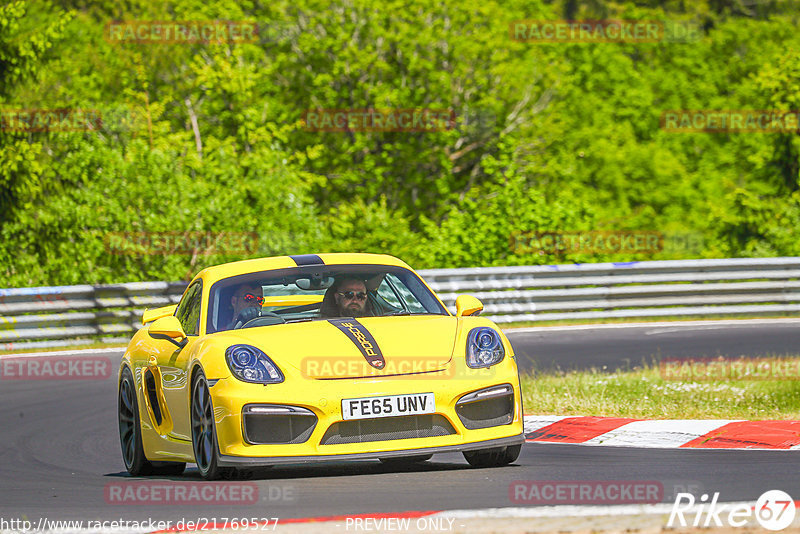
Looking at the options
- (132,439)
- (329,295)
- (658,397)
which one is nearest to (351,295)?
(329,295)

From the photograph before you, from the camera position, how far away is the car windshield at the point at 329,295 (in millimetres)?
7766

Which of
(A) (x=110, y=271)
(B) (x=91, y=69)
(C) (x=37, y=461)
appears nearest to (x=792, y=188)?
(A) (x=110, y=271)

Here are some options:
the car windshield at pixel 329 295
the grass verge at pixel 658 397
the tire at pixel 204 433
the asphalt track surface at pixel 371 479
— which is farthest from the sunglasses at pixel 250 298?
the grass verge at pixel 658 397

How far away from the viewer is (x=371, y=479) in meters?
6.97

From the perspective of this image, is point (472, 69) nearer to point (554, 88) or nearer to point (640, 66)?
point (554, 88)

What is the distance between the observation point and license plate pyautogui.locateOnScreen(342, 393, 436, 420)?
673 cm

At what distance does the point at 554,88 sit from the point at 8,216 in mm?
18302

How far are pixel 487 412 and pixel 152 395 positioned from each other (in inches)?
90.4

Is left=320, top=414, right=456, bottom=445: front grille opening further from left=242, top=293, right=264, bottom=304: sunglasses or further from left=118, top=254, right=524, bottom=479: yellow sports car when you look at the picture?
left=242, top=293, right=264, bottom=304: sunglasses

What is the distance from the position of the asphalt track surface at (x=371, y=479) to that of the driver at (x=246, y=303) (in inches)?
35.3

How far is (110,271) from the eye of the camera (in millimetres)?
22406

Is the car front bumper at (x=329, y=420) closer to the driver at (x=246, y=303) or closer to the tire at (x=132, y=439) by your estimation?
the driver at (x=246, y=303)

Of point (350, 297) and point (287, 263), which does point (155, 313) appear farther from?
point (350, 297)

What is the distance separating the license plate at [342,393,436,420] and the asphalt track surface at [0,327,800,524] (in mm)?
353
